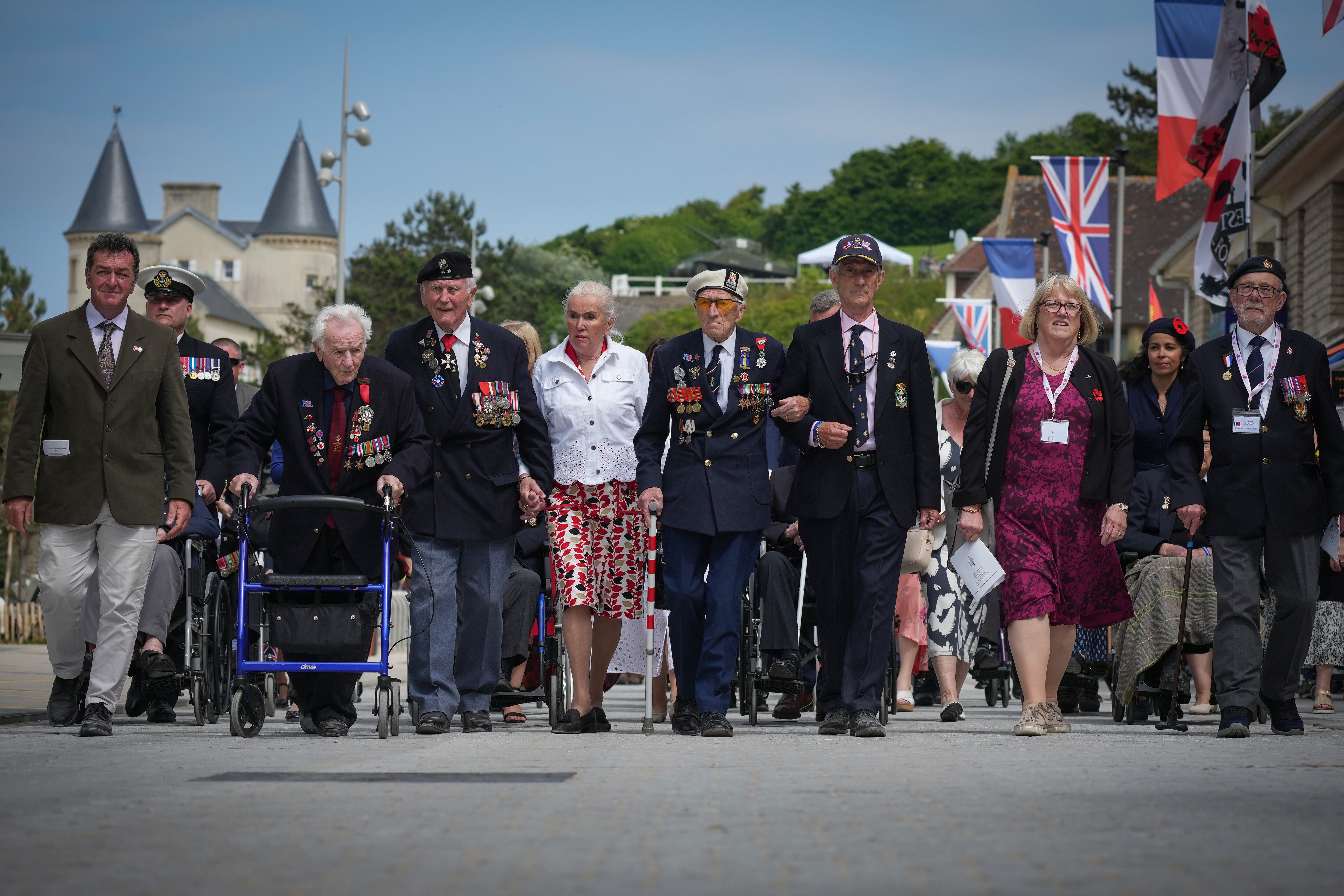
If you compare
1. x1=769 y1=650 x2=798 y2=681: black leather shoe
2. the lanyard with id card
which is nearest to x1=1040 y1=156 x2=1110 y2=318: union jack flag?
x1=769 y1=650 x2=798 y2=681: black leather shoe

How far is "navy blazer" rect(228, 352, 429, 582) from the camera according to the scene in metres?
9.62

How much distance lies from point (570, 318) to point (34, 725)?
3631mm

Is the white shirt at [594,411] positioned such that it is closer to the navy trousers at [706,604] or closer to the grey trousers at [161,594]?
the navy trousers at [706,604]

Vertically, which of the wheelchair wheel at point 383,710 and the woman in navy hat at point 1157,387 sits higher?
the woman in navy hat at point 1157,387

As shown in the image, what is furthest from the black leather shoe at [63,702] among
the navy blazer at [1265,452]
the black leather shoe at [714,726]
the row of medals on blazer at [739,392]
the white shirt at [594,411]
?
the navy blazer at [1265,452]

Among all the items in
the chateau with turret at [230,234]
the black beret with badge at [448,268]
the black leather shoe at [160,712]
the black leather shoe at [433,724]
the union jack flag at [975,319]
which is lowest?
the black leather shoe at [160,712]

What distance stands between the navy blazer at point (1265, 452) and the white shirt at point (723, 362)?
2.37 metres

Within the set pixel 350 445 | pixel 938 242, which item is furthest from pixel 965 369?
pixel 938 242

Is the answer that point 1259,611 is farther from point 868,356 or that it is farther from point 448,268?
point 448,268

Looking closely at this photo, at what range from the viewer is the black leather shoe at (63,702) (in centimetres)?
984

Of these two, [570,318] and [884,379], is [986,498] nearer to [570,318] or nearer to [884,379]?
[884,379]

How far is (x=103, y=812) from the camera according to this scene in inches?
233

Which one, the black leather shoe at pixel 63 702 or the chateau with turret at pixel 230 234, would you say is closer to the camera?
the black leather shoe at pixel 63 702

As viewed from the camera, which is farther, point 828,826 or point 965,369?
point 965,369
